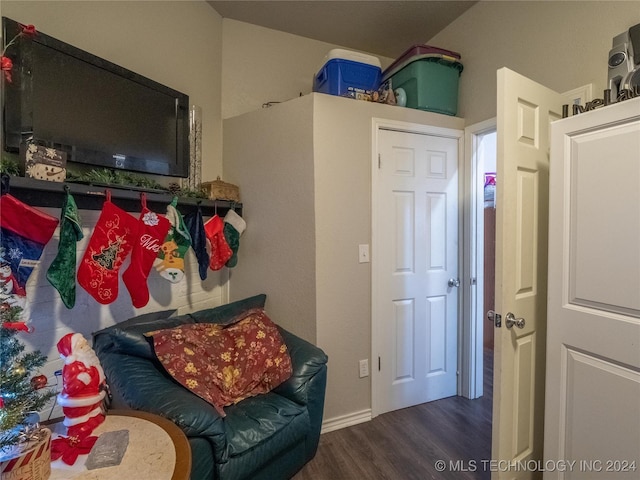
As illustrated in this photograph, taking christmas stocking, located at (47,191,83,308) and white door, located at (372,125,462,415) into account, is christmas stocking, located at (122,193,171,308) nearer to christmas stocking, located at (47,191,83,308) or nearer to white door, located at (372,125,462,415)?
christmas stocking, located at (47,191,83,308)

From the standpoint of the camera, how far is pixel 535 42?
1959mm

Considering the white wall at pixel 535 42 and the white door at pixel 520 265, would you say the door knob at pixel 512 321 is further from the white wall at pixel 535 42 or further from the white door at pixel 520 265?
the white wall at pixel 535 42

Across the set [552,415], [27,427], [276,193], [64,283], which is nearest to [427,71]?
[276,193]

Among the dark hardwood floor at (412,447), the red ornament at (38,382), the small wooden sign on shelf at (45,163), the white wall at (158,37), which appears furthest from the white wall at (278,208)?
the red ornament at (38,382)

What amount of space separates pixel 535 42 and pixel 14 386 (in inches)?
114

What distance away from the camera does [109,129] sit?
1633mm

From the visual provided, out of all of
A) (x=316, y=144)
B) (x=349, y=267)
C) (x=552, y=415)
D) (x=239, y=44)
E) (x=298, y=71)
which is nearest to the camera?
(x=552, y=415)

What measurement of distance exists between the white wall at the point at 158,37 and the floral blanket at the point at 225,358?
1.24 metres

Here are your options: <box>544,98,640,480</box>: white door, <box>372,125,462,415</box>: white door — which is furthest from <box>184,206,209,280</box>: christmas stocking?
<box>544,98,640,480</box>: white door

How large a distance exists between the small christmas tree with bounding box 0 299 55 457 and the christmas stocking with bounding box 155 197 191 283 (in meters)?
0.95

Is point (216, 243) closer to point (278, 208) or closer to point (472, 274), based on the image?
point (278, 208)

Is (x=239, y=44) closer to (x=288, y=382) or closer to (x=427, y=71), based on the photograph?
(x=427, y=71)

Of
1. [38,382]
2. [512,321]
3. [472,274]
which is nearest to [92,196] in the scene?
[38,382]

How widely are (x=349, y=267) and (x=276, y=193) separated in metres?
0.72
